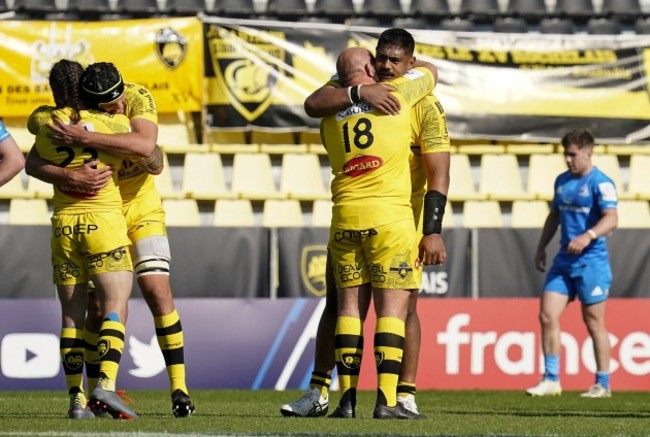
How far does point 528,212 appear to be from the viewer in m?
14.1

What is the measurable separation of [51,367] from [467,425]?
540 centimetres

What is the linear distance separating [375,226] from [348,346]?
24.7 inches

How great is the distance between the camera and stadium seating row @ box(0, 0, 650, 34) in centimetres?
1530

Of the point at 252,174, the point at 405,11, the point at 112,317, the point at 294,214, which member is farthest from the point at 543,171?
the point at 112,317

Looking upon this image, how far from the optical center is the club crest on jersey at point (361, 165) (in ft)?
23.3

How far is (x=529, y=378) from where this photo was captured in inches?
483

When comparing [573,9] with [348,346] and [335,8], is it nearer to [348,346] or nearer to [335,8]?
[335,8]

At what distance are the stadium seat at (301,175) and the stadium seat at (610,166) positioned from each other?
9.47 feet

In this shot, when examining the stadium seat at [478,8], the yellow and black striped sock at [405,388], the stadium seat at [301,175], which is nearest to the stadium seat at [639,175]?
the stadium seat at [478,8]

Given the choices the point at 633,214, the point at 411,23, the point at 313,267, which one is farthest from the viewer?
the point at 411,23

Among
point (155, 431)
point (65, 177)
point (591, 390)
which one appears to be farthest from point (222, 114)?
point (155, 431)

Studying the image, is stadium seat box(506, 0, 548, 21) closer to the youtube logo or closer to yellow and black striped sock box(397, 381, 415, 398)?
the youtube logo

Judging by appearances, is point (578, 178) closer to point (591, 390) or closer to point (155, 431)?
point (591, 390)

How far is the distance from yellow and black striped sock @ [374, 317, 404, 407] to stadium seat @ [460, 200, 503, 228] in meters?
6.96
